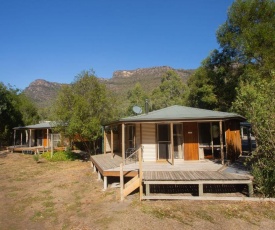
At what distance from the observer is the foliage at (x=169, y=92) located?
1857 inches

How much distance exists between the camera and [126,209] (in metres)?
7.38

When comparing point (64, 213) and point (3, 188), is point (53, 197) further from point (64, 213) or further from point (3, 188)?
point (3, 188)

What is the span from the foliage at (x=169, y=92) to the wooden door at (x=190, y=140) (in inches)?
1342

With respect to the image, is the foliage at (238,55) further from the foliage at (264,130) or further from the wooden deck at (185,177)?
the wooden deck at (185,177)

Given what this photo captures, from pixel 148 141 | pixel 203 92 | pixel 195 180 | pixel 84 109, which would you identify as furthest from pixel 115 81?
pixel 195 180

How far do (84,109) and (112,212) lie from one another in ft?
36.2

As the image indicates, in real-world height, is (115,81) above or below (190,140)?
above

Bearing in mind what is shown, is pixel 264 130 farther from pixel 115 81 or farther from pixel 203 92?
pixel 115 81

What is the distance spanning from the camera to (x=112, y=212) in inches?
283

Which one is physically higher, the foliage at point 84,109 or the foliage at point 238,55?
the foliage at point 238,55

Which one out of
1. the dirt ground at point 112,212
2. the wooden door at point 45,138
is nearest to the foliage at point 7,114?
the wooden door at point 45,138

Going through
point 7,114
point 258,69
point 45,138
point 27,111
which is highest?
point 258,69

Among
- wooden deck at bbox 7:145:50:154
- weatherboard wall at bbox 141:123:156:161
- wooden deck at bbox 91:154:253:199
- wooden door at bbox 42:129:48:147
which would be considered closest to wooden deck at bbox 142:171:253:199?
wooden deck at bbox 91:154:253:199

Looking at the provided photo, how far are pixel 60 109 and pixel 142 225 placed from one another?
13.4 m
